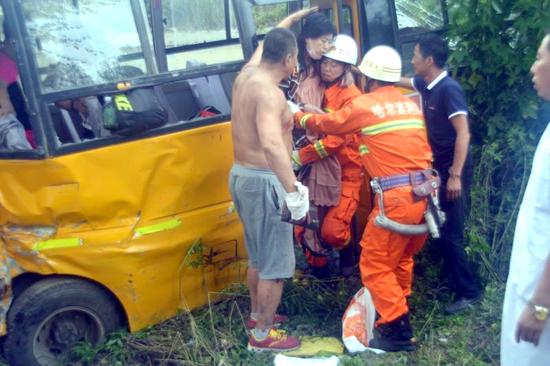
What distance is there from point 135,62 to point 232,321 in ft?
5.64

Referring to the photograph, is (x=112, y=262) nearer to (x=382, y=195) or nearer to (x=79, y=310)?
(x=79, y=310)

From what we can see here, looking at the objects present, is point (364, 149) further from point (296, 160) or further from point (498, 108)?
point (498, 108)

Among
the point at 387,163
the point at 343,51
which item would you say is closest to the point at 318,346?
the point at 387,163

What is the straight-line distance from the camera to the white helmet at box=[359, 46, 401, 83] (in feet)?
12.4

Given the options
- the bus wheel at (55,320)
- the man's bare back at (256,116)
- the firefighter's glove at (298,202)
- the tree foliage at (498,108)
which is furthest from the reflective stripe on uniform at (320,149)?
the bus wheel at (55,320)

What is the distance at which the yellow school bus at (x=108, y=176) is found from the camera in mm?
3539

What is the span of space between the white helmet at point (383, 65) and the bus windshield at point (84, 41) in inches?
50.4

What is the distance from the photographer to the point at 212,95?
4246mm

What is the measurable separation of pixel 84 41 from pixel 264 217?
139 cm

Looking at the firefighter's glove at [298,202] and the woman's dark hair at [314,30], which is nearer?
the firefighter's glove at [298,202]

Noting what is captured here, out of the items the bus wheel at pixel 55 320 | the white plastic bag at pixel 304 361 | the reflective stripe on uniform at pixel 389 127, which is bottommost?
the white plastic bag at pixel 304 361

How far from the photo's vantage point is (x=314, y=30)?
439 centimetres

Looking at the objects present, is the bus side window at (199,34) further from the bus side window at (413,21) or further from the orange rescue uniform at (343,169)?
the bus side window at (413,21)

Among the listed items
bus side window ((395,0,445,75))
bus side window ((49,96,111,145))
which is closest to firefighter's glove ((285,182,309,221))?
bus side window ((49,96,111,145))
